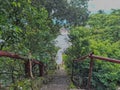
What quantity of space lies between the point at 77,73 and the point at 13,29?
427 centimetres

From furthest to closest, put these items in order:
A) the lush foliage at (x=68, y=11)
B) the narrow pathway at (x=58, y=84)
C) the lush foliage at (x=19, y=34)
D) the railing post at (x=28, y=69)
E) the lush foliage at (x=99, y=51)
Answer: the lush foliage at (x=68, y=11)
the lush foliage at (x=99, y=51)
the narrow pathway at (x=58, y=84)
the railing post at (x=28, y=69)
the lush foliage at (x=19, y=34)

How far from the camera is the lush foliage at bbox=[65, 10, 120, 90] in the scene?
21.7ft

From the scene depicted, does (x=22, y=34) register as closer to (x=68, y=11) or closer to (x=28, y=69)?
(x=28, y=69)

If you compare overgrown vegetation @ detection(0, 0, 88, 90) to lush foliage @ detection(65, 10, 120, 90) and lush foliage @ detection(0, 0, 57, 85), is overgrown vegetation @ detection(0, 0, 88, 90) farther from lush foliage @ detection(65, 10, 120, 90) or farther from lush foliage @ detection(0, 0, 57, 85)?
lush foliage @ detection(65, 10, 120, 90)

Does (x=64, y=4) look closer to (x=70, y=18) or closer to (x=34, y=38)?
(x=70, y=18)

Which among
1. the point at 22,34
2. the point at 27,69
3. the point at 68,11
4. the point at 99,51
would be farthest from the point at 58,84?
the point at 68,11

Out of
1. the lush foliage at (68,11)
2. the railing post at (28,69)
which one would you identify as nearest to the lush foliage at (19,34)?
the railing post at (28,69)

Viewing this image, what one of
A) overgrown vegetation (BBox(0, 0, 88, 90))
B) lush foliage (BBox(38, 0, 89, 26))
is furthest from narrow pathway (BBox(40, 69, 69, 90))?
lush foliage (BBox(38, 0, 89, 26))

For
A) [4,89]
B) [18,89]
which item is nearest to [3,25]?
[4,89]

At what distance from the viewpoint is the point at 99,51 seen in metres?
7.28

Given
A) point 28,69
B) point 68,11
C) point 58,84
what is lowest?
point 58,84

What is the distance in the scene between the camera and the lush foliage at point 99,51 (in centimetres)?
662

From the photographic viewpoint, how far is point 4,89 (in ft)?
11.3

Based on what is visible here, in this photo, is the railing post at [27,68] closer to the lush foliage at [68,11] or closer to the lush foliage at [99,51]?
the lush foliage at [99,51]
